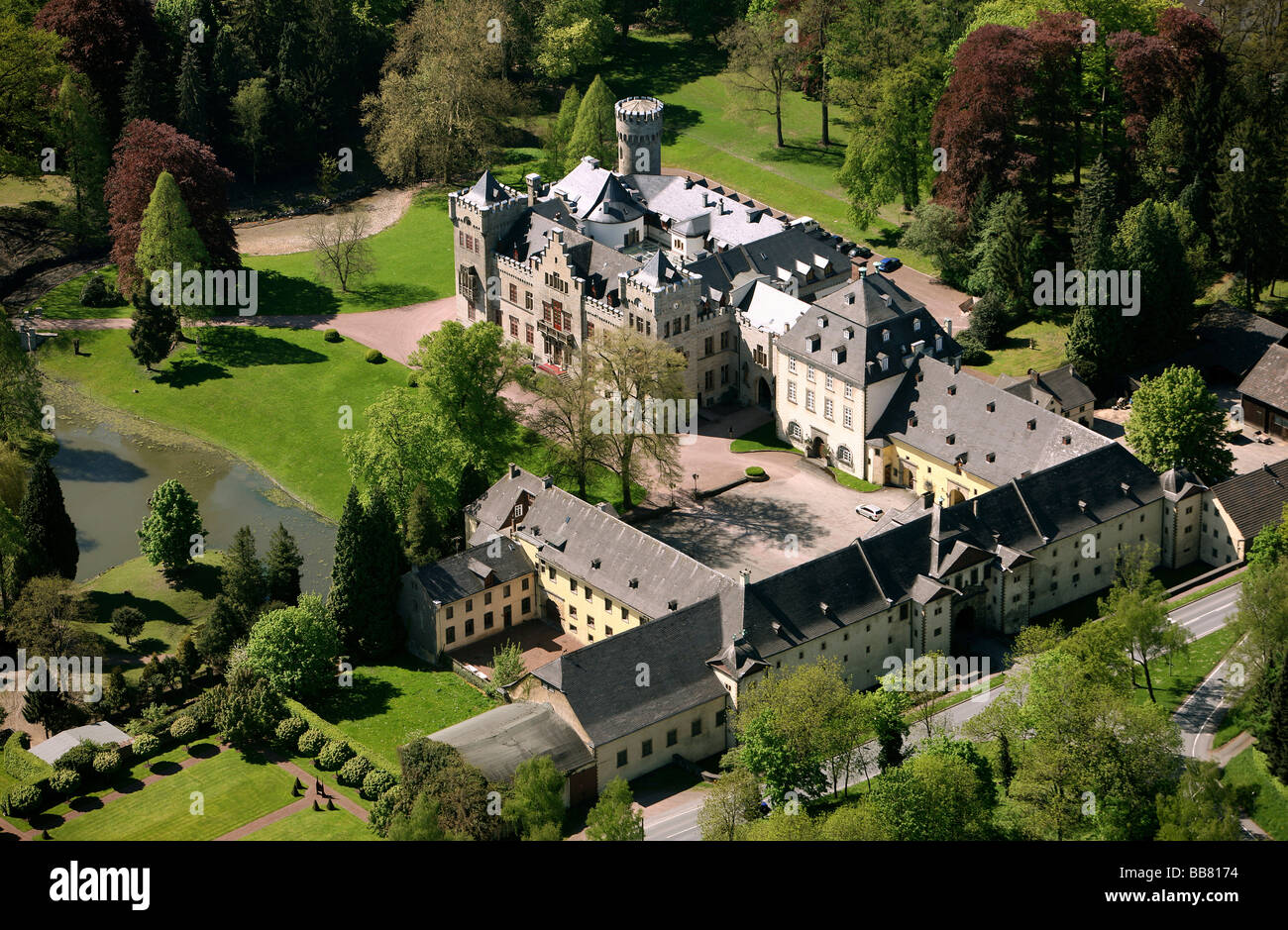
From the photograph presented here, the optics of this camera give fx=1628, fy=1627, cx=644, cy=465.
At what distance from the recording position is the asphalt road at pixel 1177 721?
88.0 m

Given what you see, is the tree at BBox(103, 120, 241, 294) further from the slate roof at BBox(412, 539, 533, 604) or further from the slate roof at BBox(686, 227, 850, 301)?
the slate roof at BBox(412, 539, 533, 604)

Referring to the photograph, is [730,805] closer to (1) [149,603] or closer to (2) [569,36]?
(1) [149,603]

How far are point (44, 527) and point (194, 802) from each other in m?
28.9

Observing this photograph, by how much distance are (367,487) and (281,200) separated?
68572 millimetres

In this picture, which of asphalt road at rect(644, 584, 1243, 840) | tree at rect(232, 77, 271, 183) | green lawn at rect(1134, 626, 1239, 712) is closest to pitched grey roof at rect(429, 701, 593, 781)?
asphalt road at rect(644, 584, 1243, 840)

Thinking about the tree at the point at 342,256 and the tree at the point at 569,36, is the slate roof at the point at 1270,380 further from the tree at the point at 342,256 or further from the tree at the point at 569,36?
the tree at the point at 569,36

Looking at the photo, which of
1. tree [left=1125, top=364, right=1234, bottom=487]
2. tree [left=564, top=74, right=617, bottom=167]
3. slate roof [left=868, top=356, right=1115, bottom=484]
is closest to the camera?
slate roof [left=868, top=356, right=1115, bottom=484]

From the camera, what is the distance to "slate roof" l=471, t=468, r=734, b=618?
10025 cm

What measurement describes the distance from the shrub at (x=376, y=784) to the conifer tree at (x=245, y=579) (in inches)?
733

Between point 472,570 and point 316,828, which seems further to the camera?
point 472,570

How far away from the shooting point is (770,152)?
178 metres

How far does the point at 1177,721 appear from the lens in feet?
306

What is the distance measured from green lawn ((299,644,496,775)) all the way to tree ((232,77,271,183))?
8674 cm

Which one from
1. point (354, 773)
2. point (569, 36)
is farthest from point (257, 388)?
point (569, 36)
